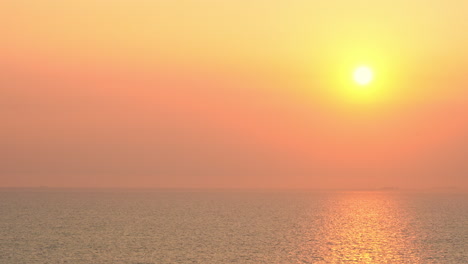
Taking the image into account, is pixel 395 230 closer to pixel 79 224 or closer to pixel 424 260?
pixel 424 260

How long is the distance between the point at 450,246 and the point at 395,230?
1224 inches

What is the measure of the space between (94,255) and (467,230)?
280 feet

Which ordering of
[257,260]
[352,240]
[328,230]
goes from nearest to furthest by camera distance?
[257,260]
[352,240]
[328,230]

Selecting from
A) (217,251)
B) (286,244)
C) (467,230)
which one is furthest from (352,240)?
(467,230)

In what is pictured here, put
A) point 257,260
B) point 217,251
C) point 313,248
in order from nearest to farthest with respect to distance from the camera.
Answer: point 257,260 < point 217,251 < point 313,248

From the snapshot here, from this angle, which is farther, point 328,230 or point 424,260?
point 328,230

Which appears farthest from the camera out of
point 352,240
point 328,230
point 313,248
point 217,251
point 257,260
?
point 328,230

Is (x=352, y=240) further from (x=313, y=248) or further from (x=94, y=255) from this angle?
(x=94, y=255)

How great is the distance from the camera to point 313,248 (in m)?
84.4

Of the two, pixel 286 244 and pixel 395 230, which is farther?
pixel 395 230

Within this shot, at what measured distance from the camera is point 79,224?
12450 centimetres

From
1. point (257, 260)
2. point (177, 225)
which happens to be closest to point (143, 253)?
point (257, 260)

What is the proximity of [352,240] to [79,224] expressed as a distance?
6270cm

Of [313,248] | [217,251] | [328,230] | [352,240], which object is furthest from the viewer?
[328,230]
